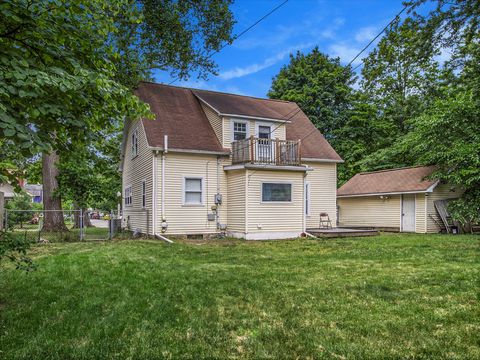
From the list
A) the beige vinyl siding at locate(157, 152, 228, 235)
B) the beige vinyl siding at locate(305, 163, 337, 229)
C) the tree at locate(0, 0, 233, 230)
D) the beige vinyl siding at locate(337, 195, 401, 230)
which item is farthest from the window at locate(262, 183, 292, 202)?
the tree at locate(0, 0, 233, 230)

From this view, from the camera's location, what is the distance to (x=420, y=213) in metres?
18.6

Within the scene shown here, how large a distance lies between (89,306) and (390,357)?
11.9 ft

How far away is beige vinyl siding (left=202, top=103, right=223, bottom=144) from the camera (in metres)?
15.9

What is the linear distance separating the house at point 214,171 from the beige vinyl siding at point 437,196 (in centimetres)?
679

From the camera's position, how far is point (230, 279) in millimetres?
6543

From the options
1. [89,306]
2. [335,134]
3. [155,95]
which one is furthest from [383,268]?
[335,134]

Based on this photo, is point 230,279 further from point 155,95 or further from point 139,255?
Answer: point 155,95

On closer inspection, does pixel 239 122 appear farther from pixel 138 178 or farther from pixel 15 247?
pixel 15 247

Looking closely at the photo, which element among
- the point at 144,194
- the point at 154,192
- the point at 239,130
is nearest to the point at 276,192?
the point at 239,130

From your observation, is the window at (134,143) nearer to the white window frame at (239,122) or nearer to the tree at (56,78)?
the white window frame at (239,122)

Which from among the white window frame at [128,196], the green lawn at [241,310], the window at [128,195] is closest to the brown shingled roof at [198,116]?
the white window frame at [128,196]

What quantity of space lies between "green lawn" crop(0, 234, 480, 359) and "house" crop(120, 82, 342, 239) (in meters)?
6.39

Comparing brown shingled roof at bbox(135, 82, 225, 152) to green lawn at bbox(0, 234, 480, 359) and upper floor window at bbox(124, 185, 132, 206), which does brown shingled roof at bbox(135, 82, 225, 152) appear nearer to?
upper floor window at bbox(124, 185, 132, 206)

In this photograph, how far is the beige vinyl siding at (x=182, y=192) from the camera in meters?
14.6
